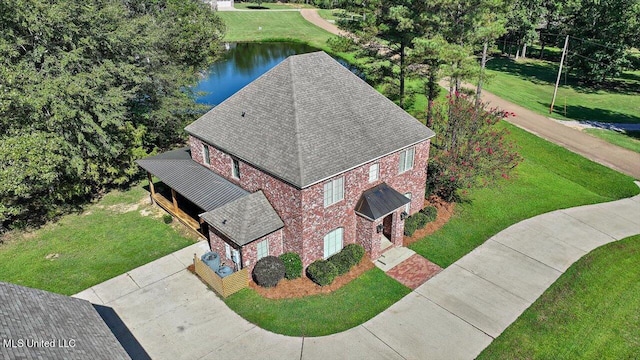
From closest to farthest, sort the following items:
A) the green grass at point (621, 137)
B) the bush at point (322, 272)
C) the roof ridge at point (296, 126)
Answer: the roof ridge at point (296, 126) → the bush at point (322, 272) → the green grass at point (621, 137)

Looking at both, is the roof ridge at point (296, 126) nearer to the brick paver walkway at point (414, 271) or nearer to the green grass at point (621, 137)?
the brick paver walkway at point (414, 271)

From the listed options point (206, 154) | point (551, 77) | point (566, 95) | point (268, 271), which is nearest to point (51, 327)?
point (268, 271)

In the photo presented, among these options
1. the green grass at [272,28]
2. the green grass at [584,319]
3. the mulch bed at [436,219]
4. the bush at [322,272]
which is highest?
the green grass at [272,28]

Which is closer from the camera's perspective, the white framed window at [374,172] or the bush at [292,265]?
the bush at [292,265]

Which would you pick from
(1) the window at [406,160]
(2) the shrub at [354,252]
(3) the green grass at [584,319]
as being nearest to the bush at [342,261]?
(2) the shrub at [354,252]

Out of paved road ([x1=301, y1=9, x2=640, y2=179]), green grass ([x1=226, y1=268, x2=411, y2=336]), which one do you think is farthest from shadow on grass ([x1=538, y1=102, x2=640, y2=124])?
green grass ([x1=226, y1=268, x2=411, y2=336])
